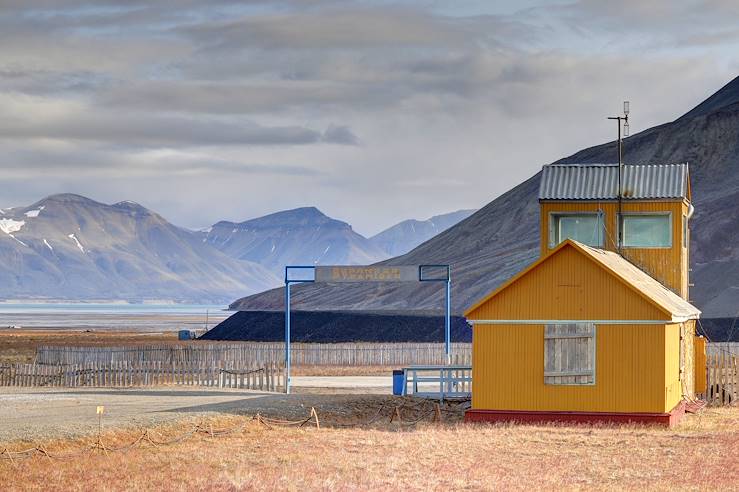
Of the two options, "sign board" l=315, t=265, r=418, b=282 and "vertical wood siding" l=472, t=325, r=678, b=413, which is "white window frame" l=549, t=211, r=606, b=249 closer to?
"vertical wood siding" l=472, t=325, r=678, b=413

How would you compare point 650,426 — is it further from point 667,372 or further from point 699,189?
point 699,189

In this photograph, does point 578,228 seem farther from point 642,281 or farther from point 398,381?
point 398,381

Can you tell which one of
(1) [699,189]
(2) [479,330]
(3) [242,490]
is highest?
(1) [699,189]

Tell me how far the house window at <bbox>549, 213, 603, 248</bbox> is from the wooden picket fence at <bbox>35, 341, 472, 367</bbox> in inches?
332

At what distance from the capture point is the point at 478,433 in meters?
32.8

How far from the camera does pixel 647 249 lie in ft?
138

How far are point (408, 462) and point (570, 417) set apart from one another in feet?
32.5

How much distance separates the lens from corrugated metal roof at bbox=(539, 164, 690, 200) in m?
42.0

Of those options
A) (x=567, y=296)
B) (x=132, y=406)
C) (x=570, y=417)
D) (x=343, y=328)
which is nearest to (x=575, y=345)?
(x=567, y=296)

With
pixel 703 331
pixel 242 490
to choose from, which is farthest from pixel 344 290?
pixel 242 490

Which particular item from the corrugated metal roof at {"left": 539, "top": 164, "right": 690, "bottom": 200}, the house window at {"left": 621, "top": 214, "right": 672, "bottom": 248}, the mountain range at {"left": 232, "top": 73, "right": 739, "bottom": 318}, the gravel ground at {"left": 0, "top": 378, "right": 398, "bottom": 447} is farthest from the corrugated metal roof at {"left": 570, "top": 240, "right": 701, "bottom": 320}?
the mountain range at {"left": 232, "top": 73, "right": 739, "bottom": 318}

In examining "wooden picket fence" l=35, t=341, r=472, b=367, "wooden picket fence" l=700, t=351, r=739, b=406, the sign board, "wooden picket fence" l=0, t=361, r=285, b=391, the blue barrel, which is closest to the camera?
the blue barrel

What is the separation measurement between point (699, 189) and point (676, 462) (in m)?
167

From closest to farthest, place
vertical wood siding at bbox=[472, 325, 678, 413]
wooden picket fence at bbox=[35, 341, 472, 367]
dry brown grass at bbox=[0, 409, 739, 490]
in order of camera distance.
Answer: dry brown grass at bbox=[0, 409, 739, 490] < vertical wood siding at bbox=[472, 325, 678, 413] < wooden picket fence at bbox=[35, 341, 472, 367]
